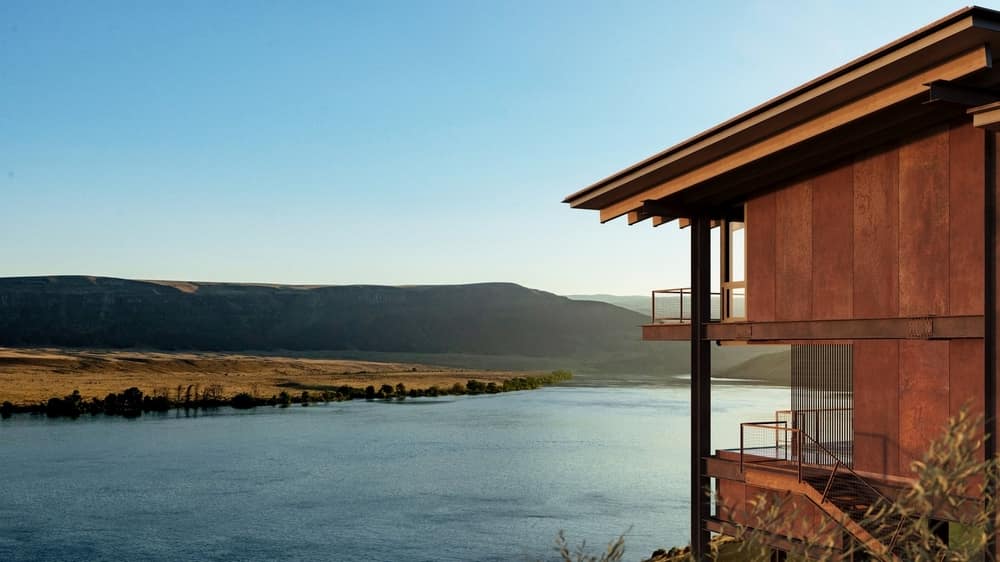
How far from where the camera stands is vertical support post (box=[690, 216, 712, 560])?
15867 millimetres

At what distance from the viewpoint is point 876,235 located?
1254cm

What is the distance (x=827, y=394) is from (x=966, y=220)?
16.1 feet

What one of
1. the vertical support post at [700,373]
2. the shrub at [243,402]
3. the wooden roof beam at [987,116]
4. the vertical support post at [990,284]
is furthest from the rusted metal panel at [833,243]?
the shrub at [243,402]

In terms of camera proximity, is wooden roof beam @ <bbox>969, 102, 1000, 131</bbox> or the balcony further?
the balcony

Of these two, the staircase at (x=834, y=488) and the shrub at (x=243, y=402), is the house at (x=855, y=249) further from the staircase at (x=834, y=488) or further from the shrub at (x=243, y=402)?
the shrub at (x=243, y=402)

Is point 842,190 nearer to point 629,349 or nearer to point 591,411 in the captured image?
point 591,411

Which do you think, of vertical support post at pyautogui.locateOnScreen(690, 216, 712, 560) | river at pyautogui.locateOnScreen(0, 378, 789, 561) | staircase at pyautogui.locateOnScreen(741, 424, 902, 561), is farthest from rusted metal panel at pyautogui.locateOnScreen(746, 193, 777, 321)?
river at pyautogui.locateOnScreen(0, 378, 789, 561)

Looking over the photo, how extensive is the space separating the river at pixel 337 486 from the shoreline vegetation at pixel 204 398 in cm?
357

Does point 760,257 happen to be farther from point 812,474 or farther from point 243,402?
point 243,402

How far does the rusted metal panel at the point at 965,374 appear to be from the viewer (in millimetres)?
11094

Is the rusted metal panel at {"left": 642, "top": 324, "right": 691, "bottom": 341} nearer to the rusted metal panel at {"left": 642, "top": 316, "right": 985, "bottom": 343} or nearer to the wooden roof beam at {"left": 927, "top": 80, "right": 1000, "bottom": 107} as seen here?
the rusted metal panel at {"left": 642, "top": 316, "right": 985, "bottom": 343}

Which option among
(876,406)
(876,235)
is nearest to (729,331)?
(876,406)

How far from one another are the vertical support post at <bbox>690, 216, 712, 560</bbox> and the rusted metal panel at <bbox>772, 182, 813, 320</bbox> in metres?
1.61

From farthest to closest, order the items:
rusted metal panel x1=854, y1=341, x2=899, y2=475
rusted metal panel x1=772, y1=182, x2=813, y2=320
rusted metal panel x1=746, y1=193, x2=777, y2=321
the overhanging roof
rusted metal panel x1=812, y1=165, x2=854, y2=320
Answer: rusted metal panel x1=746, y1=193, x2=777, y2=321 → rusted metal panel x1=772, y1=182, x2=813, y2=320 → rusted metal panel x1=812, y1=165, x2=854, y2=320 → rusted metal panel x1=854, y1=341, x2=899, y2=475 → the overhanging roof
